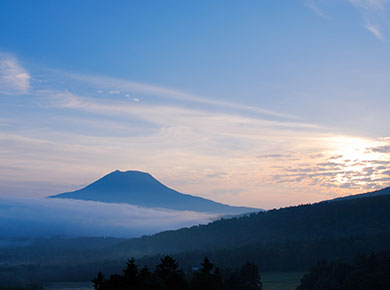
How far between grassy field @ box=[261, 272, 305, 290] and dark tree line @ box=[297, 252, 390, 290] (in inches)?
1020

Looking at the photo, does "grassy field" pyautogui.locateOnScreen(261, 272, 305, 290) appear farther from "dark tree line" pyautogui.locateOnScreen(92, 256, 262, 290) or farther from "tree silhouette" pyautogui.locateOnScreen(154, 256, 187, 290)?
"tree silhouette" pyautogui.locateOnScreen(154, 256, 187, 290)

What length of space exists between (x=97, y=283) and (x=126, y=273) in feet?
16.4

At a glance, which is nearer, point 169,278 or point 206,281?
point 169,278

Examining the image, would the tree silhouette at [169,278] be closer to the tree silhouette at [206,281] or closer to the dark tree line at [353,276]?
the tree silhouette at [206,281]

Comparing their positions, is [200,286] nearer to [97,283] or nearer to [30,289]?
[97,283]

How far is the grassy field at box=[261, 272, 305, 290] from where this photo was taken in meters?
146

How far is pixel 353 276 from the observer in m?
96.2

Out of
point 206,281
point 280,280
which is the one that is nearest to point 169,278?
point 206,281

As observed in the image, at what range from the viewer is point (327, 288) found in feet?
332

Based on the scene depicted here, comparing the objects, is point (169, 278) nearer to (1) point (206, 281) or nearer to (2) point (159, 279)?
(2) point (159, 279)

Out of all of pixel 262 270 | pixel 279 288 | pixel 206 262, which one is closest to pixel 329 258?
pixel 262 270

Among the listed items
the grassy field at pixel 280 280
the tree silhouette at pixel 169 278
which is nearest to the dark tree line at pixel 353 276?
the grassy field at pixel 280 280

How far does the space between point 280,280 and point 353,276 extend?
2852 inches

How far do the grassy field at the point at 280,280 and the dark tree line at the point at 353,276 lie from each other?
25.9 metres
